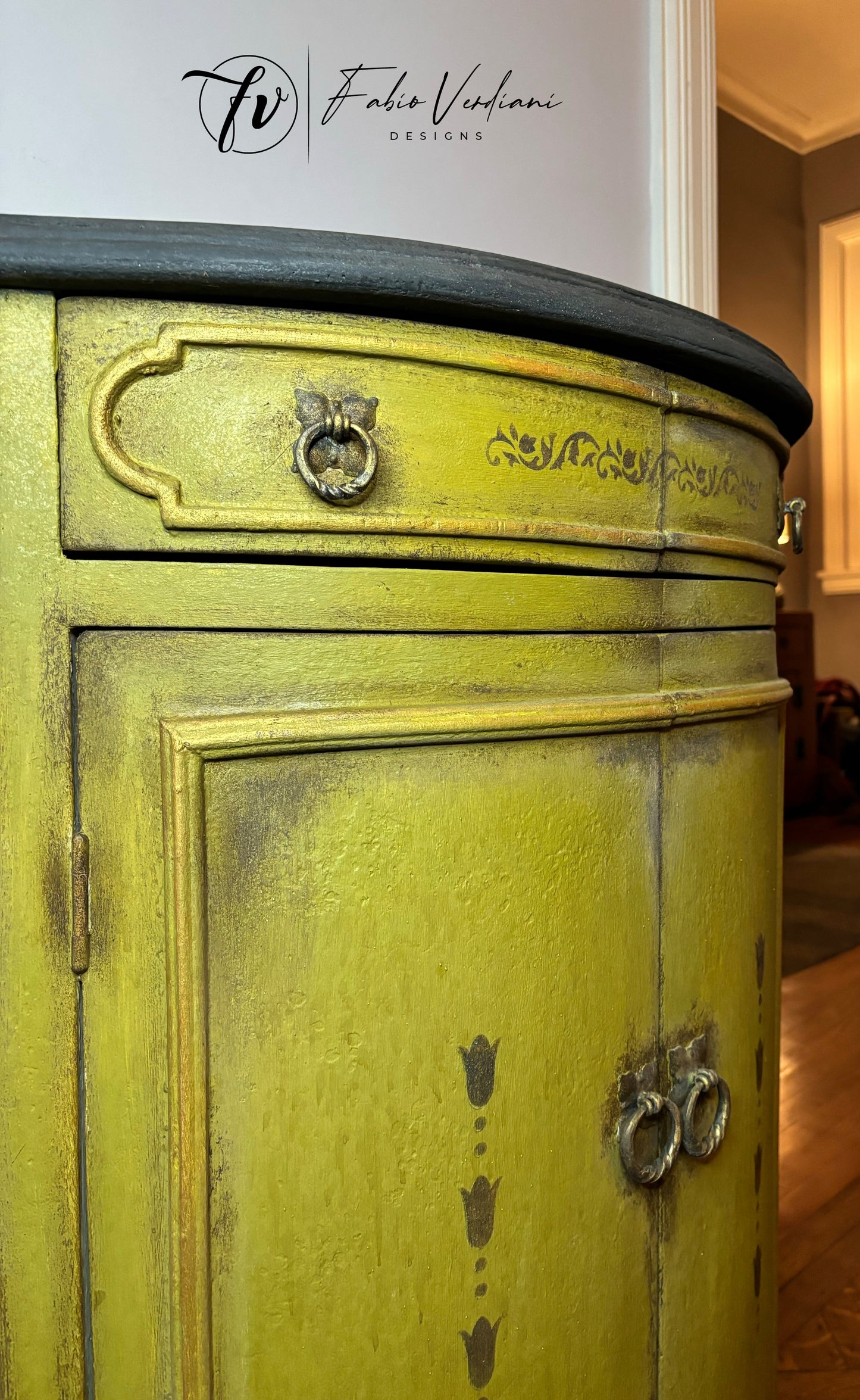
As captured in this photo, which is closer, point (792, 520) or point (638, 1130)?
point (638, 1130)

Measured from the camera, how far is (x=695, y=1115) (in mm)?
529

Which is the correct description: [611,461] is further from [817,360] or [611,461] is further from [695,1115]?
[817,360]

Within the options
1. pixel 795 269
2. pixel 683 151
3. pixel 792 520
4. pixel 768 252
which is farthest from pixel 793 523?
pixel 795 269

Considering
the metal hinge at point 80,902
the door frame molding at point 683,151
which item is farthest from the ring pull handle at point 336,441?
the door frame molding at point 683,151

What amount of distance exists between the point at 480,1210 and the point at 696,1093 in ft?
0.49

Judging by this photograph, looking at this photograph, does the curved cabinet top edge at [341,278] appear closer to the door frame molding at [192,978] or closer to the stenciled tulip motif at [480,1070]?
the door frame molding at [192,978]

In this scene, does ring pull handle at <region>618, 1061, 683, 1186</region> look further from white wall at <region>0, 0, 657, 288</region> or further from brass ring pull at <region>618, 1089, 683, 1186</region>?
white wall at <region>0, 0, 657, 288</region>

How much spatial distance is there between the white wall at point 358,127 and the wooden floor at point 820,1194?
121 cm

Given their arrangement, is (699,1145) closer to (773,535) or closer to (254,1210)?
(254,1210)

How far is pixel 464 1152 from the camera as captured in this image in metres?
0.44

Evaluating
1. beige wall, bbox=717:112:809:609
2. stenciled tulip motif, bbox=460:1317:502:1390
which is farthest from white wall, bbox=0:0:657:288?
beige wall, bbox=717:112:809:609

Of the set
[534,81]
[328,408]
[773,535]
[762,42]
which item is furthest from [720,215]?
[328,408]

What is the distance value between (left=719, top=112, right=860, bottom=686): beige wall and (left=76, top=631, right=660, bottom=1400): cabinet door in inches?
142

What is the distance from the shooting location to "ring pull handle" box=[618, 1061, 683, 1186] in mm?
491
